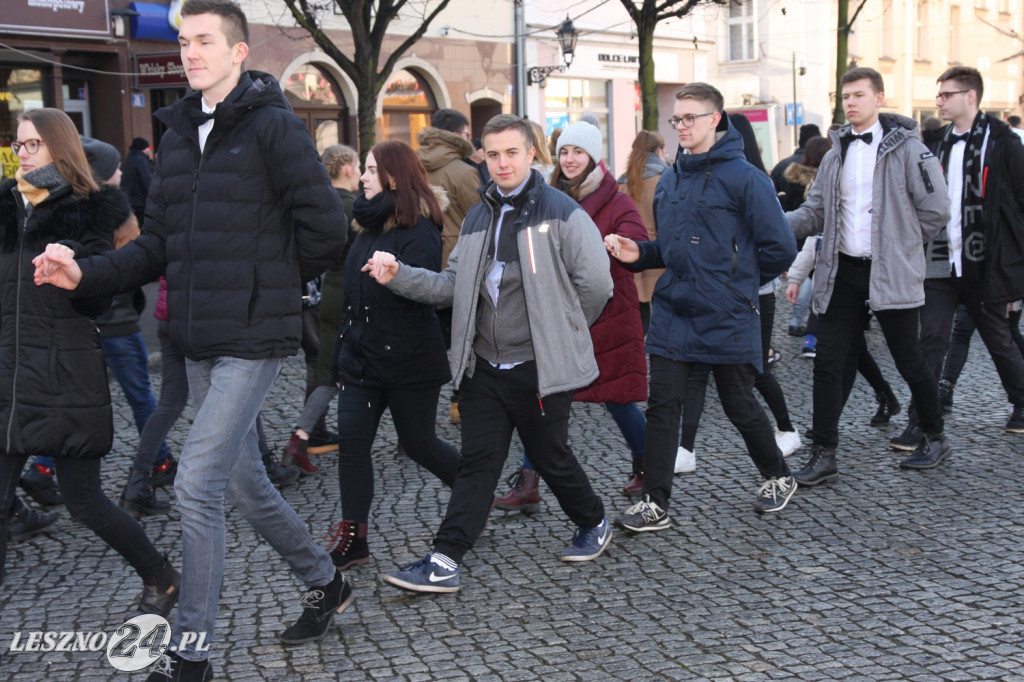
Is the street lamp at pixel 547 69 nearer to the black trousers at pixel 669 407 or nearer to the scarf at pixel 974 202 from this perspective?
the scarf at pixel 974 202

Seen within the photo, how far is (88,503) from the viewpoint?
4363 mm

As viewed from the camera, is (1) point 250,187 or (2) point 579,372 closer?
(1) point 250,187

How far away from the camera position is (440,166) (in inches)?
294

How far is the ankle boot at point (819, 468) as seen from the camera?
20.2 feet

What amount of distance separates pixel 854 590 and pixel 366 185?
2649mm

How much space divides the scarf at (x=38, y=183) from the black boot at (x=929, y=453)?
14.9ft

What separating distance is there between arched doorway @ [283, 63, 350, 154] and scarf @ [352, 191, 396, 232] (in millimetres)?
16967

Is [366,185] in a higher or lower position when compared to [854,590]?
higher

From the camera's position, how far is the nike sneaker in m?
5.03

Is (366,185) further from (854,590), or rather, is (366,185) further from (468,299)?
(854,590)

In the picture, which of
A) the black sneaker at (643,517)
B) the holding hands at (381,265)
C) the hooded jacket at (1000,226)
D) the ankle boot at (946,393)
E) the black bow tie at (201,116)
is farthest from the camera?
the ankle boot at (946,393)

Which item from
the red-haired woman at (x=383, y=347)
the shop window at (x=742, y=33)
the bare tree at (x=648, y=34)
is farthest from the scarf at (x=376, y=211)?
the shop window at (x=742, y=33)

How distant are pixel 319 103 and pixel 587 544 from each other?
18441 millimetres

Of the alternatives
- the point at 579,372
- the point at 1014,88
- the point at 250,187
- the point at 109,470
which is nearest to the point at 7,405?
the point at 250,187
